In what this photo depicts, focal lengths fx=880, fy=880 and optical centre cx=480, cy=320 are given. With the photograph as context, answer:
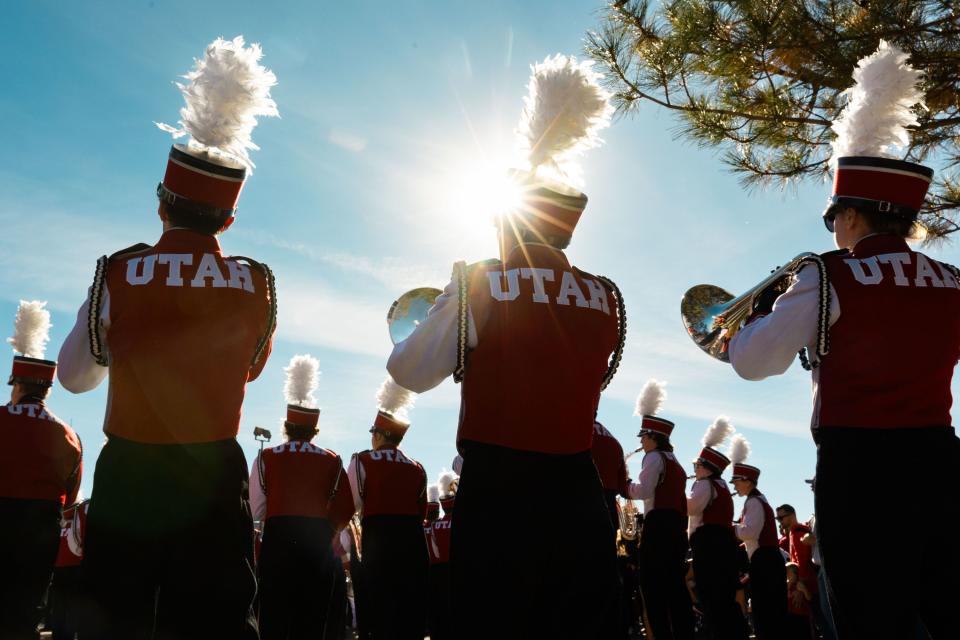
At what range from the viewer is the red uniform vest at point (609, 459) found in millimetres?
9383

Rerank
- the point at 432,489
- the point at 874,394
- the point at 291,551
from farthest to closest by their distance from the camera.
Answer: the point at 432,489 → the point at 291,551 → the point at 874,394

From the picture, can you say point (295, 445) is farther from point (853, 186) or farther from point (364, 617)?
point (853, 186)

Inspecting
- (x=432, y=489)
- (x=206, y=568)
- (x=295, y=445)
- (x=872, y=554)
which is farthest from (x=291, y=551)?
(x=432, y=489)

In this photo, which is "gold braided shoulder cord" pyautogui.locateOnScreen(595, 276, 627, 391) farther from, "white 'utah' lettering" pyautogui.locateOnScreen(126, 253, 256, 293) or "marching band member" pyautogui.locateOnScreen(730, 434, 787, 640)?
"marching band member" pyautogui.locateOnScreen(730, 434, 787, 640)

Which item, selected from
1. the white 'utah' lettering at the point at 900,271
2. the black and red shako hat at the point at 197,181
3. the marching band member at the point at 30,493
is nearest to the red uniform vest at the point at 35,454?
the marching band member at the point at 30,493

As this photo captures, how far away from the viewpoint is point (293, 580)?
7559 millimetres

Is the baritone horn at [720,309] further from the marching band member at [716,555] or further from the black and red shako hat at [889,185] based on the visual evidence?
the marching band member at [716,555]

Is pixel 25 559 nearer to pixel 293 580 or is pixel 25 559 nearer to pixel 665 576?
pixel 293 580

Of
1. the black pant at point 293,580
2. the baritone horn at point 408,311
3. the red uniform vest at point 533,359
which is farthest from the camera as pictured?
the black pant at point 293,580

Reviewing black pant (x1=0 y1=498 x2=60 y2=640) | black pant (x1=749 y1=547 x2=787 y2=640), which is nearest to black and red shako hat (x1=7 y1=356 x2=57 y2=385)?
black pant (x1=0 y1=498 x2=60 y2=640)

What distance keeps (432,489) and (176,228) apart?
66.0 ft

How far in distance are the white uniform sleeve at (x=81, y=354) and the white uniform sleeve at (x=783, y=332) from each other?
8.17 feet

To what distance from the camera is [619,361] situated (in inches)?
139

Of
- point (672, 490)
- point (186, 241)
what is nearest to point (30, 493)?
point (186, 241)
